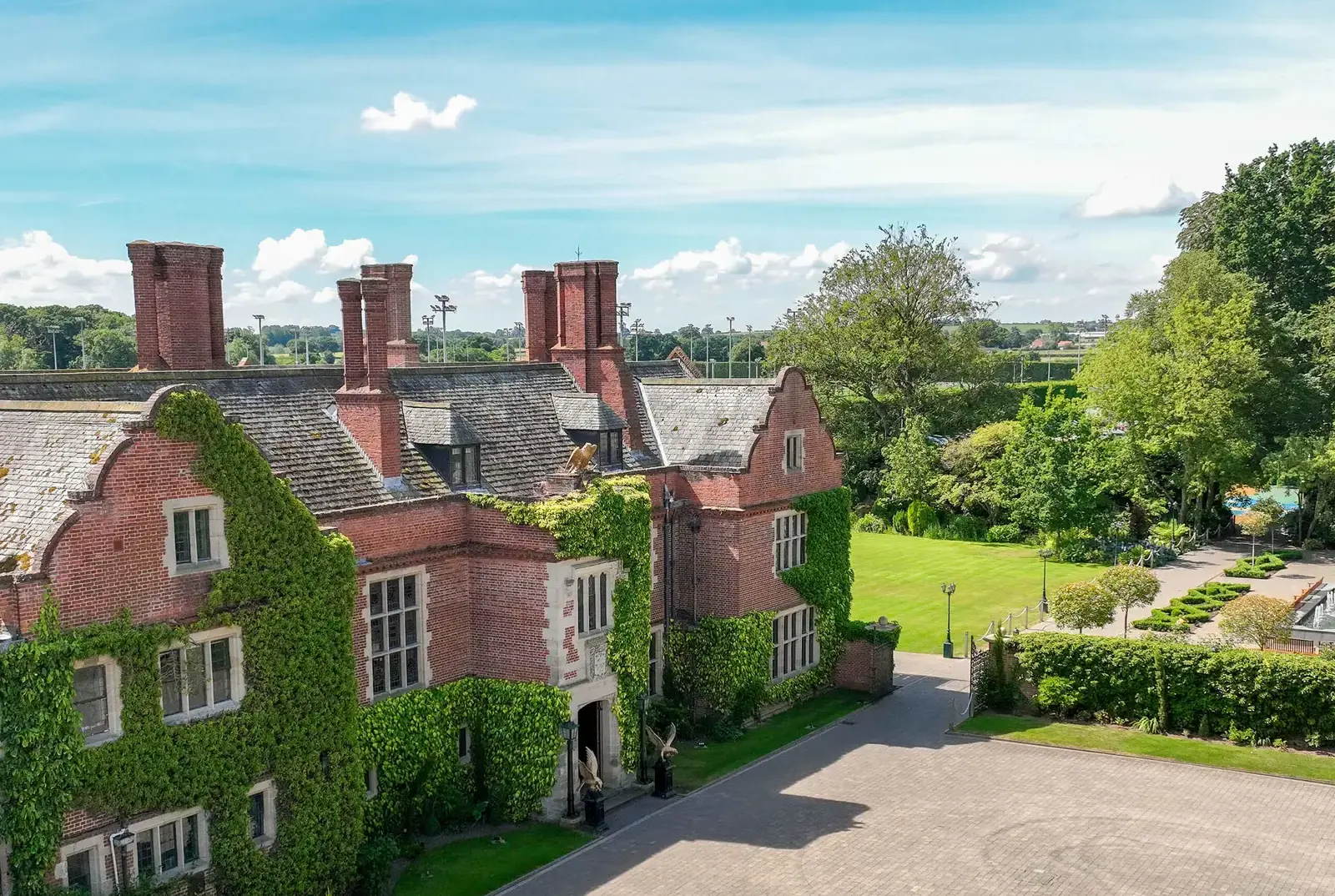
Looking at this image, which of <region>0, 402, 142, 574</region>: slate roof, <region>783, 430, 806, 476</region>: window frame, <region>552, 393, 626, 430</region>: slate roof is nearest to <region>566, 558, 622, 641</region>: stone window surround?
<region>552, 393, 626, 430</region>: slate roof

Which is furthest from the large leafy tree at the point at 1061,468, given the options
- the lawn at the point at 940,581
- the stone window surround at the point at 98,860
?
the stone window surround at the point at 98,860

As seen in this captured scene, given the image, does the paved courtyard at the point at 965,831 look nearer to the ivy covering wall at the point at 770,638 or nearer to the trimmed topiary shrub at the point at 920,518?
the ivy covering wall at the point at 770,638

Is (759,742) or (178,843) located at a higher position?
(178,843)

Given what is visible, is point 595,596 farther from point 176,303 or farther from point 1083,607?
point 1083,607

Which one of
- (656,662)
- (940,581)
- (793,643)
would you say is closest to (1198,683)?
(793,643)

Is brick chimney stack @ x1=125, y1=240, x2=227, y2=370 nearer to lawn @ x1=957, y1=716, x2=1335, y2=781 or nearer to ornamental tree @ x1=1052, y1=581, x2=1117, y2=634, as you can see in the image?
lawn @ x1=957, y1=716, x2=1335, y2=781

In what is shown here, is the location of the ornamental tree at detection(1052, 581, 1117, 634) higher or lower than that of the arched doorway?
higher

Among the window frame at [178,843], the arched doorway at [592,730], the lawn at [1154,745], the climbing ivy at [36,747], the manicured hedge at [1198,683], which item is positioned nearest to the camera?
the climbing ivy at [36,747]
